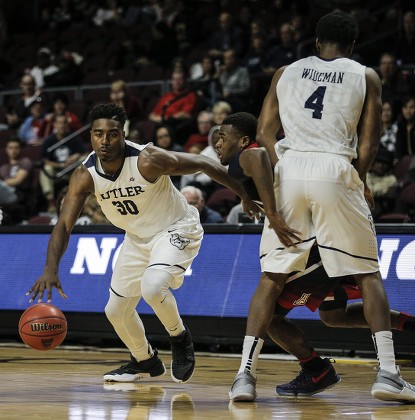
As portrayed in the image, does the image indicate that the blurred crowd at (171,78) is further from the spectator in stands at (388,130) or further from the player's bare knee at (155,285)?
the player's bare knee at (155,285)

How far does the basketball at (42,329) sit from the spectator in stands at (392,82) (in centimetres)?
Result: 708

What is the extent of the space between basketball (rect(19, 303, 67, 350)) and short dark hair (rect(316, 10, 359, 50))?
2.54 metres

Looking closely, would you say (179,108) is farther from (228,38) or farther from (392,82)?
(392,82)

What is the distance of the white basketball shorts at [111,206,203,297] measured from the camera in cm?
690

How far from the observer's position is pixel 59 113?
15.6 metres

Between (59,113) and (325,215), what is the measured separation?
34.1 ft

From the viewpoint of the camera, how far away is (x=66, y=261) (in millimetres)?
10461

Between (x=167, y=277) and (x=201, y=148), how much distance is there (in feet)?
21.7

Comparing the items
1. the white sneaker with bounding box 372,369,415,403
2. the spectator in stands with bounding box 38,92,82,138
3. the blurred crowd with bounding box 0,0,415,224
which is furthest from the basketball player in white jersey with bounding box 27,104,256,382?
the spectator in stands with bounding box 38,92,82,138

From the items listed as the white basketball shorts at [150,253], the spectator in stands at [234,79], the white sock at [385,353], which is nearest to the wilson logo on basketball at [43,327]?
the white basketball shorts at [150,253]

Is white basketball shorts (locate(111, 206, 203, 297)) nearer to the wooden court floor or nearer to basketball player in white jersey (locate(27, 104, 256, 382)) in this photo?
basketball player in white jersey (locate(27, 104, 256, 382))

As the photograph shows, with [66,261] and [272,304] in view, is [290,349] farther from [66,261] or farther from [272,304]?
[66,261]

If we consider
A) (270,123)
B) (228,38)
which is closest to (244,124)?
(270,123)

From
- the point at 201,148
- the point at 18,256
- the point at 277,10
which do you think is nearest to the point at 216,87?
the point at 201,148
